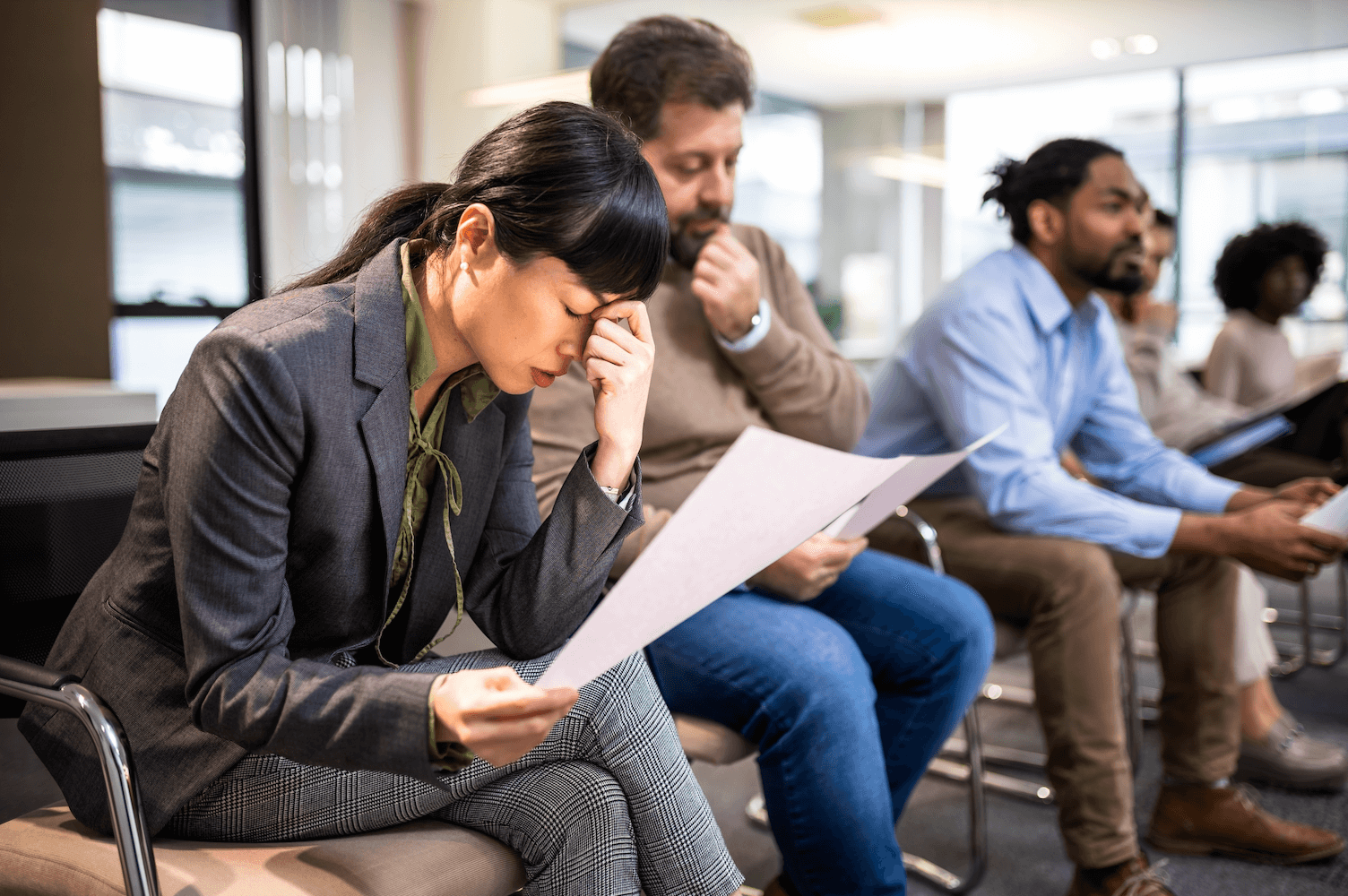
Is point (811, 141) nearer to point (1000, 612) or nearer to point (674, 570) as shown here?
point (1000, 612)

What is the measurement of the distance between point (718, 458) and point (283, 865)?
2.74 feet

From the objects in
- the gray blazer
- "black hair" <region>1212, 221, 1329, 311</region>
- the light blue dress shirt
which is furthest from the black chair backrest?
"black hair" <region>1212, 221, 1329, 311</region>

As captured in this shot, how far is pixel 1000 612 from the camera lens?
1761 mm

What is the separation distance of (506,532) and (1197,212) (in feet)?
12.8

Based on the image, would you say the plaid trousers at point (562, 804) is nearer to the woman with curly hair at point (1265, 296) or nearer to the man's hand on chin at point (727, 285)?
the man's hand on chin at point (727, 285)

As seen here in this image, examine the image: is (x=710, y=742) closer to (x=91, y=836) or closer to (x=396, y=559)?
(x=396, y=559)

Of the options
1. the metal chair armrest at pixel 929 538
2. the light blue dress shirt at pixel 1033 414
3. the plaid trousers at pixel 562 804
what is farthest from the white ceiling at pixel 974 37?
the plaid trousers at pixel 562 804

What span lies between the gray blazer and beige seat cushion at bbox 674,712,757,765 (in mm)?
292

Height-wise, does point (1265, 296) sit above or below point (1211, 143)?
below

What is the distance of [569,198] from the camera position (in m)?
0.86

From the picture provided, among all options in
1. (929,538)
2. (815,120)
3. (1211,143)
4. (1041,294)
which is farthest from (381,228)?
(815,120)

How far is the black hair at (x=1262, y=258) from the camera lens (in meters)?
3.59

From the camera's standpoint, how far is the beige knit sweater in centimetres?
141

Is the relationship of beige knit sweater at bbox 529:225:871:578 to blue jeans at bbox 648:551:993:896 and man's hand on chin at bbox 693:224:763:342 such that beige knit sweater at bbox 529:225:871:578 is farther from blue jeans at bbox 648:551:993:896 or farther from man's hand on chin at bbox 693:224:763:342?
blue jeans at bbox 648:551:993:896
